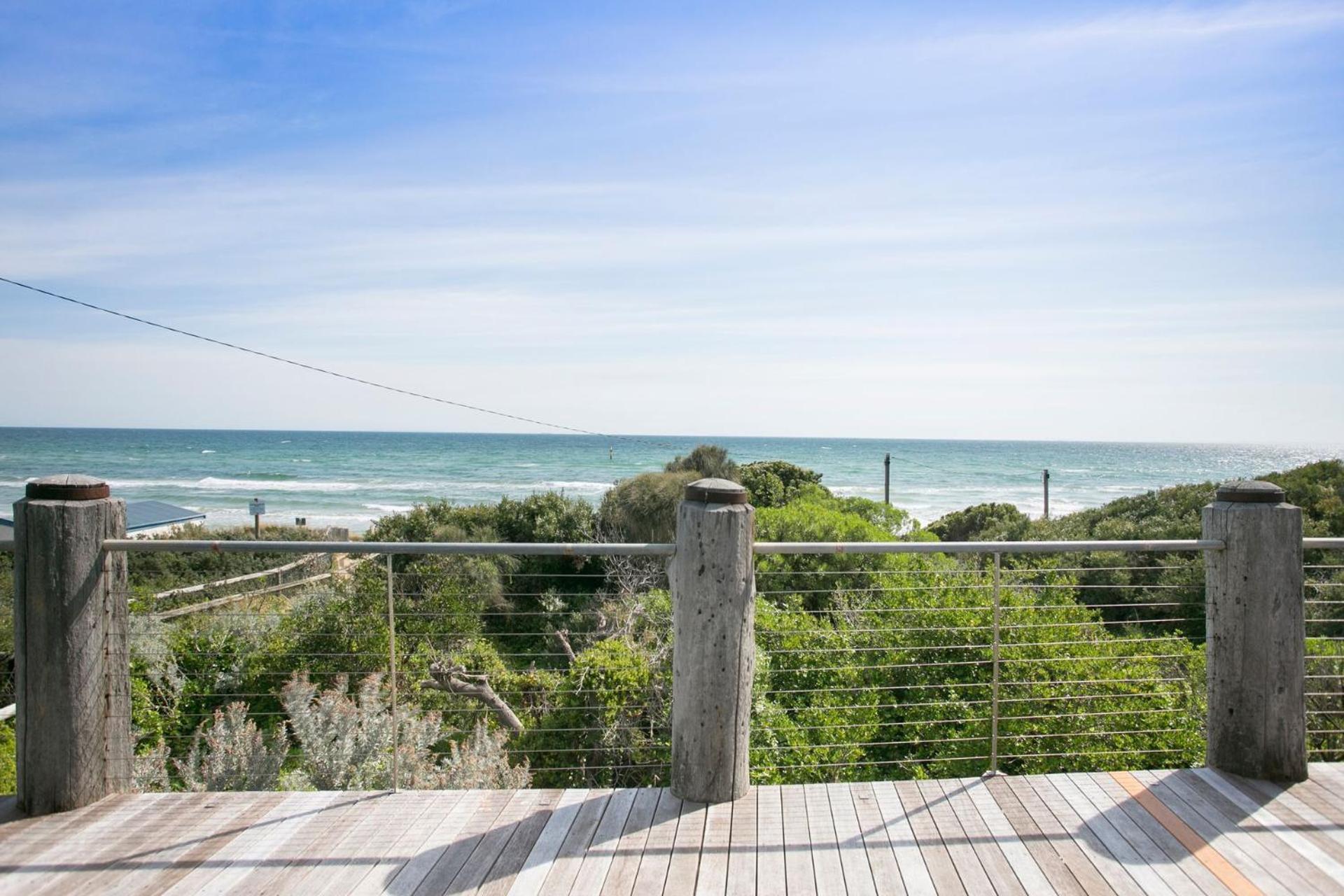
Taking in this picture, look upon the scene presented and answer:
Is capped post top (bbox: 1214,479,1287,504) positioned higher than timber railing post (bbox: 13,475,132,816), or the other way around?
capped post top (bbox: 1214,479,1287,504)

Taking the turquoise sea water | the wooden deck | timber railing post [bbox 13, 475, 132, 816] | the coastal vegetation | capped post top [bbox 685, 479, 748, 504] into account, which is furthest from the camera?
the turquoise sea water

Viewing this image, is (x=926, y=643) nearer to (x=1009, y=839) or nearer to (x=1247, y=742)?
(x=1247, y=742)

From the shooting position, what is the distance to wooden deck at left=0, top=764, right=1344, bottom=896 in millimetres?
2229

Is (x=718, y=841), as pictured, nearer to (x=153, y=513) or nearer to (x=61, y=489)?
(x=61, y=489)

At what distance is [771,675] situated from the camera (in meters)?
7.52

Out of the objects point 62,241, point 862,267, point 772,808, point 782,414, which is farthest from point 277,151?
point 782,414

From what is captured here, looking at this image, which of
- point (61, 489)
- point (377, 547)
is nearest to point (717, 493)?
point (377, 547)

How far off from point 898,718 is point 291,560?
49.6 feet

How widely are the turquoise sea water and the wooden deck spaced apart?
22222mm

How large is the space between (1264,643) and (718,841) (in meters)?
2.20

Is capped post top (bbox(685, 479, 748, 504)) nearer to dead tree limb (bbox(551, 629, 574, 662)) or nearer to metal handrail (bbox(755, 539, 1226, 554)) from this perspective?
metal handrail (bbox(755, 539, 1226, 554))

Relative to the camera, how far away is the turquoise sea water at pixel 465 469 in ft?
115

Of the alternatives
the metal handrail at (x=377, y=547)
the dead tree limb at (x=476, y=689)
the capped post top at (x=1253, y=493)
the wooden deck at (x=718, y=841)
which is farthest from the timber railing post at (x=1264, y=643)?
the dead tree limb at (x=476, y=689)

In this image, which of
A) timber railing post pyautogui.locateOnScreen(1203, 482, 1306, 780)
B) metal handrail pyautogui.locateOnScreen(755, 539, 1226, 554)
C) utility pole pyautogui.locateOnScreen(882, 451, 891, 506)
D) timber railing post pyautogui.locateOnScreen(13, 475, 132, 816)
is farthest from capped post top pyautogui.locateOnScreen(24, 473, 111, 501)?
utility pole pyautogui.locateOnScreen(882, 451, 891, 506)
